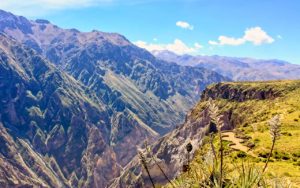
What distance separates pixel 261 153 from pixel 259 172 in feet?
235

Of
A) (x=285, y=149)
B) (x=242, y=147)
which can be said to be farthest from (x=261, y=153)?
(x=242, y=147)

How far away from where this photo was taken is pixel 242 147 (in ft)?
311

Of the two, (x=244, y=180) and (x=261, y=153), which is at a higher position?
(x=244, y=180)

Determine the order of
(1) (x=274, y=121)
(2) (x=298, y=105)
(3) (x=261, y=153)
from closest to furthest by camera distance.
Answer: (1) (x=274, y=121) < (3) (x=261, y=153) < (2) (x=298, y=105)

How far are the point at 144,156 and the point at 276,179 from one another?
166 inches

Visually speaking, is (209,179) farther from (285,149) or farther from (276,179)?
(285,149)

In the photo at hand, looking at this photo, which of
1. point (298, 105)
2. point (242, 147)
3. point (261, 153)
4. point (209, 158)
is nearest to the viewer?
point (209, 158)

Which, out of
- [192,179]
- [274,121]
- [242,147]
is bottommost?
→ [242,147]

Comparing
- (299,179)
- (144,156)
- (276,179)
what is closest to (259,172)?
(276,179)

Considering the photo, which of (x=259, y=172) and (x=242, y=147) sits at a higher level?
(x=259, y=172)

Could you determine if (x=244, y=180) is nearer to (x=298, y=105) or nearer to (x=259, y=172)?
(x=259, y=172)

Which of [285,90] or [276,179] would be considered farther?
[285,90]

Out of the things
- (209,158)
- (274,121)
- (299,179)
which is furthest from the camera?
(299,179)

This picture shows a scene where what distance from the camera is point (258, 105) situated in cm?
19575
